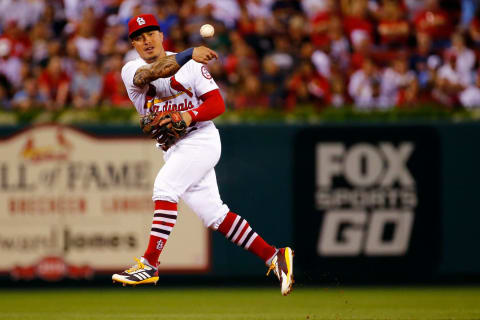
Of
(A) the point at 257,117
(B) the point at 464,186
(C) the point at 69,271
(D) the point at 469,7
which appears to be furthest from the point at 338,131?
(D) the point at 469,7

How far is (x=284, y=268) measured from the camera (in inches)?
283

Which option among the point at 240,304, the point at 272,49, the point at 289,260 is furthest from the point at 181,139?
the point at 272,49

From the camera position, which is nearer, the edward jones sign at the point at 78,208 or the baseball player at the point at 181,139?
the baseball player at the point at 181,139

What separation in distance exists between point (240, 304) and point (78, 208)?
2763 millimetres

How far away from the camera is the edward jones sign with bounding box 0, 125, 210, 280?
418 inches

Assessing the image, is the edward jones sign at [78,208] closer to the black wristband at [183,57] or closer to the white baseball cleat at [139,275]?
the white baseball cleat at [139,275]

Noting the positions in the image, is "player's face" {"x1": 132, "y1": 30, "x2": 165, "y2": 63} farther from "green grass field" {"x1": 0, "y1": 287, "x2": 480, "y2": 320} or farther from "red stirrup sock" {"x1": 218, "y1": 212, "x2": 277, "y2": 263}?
"green grass field" {"x1": 0, "y1": 287, "x2": 480, "y2": 320}

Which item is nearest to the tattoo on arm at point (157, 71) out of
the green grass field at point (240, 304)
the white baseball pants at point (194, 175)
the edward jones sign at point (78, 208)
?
the white baseball pants at point (194, 175)

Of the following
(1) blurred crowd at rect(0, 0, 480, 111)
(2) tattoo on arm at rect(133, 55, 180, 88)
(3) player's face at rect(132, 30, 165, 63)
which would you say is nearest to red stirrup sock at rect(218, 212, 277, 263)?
(2) tattoo on arm at rect(133, 55, 180, 88)

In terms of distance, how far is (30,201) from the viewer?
10625 mm

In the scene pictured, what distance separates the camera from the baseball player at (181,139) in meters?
6.79

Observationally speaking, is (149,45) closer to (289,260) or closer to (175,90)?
(175,90)

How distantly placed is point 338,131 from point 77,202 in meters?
3.48

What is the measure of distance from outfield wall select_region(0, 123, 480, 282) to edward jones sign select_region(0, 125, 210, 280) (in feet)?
0.09
